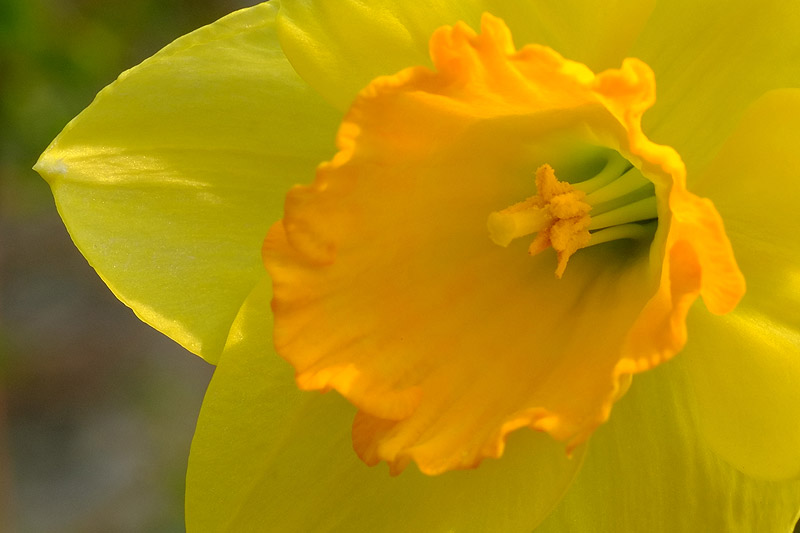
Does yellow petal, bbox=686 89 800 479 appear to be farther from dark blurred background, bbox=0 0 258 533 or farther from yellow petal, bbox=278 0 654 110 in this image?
dark blurred background, bbox=0 0 258 533

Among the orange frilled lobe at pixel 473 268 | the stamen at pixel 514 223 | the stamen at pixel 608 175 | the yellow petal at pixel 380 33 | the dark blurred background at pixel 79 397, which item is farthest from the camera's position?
the dark blurred background at pixel 79 397

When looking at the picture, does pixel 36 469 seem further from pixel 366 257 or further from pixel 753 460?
pixel 753 460

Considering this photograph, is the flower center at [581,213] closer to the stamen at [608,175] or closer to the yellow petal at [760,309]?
the stamen at [608,175]

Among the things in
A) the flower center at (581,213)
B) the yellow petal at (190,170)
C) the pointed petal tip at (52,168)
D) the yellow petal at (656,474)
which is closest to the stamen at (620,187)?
the flower center at (581,213)

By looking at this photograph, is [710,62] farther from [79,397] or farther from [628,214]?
[79,397]

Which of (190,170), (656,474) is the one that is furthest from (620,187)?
(190,170)

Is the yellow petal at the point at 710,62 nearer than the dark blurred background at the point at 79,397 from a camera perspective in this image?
Yes
